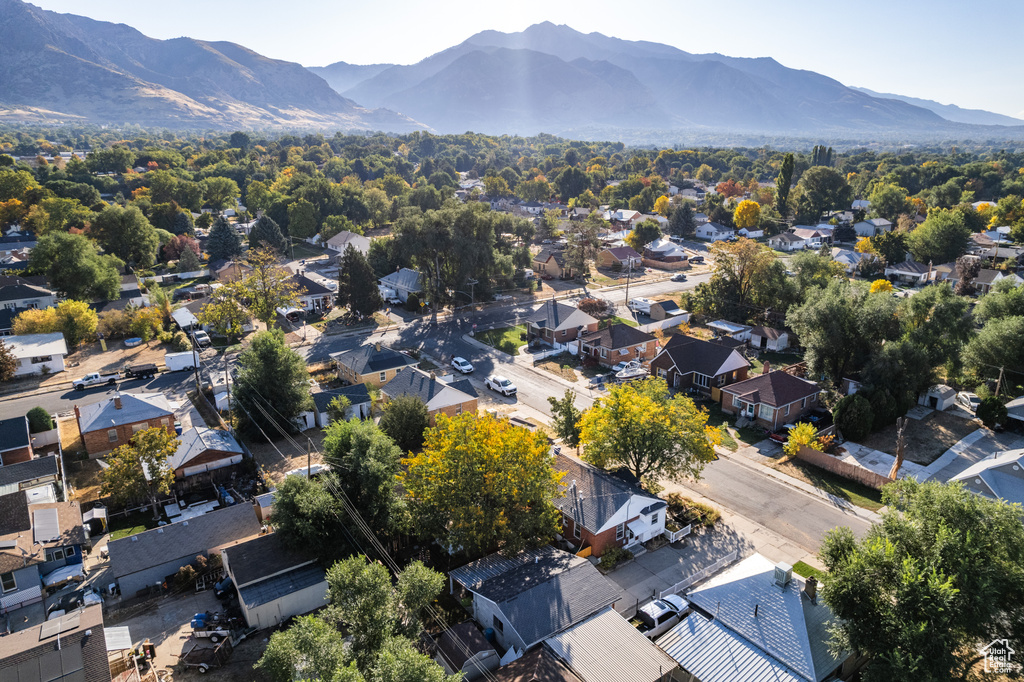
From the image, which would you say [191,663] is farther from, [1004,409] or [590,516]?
[1004,409]

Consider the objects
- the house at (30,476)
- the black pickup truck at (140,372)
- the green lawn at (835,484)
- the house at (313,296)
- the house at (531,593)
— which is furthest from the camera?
the house at (313,296)

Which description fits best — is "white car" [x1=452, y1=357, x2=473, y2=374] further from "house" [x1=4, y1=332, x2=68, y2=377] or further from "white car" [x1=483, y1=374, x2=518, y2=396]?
"house" [x1=4, y1=332, x2=68, y2=377]

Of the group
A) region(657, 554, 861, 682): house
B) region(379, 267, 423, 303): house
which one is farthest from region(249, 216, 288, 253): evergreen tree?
region(657, 554, 861, 682): house

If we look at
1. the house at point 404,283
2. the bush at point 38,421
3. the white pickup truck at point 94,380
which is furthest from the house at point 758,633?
the house at point 404,283

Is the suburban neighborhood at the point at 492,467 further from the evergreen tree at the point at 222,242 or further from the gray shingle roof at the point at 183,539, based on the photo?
the evergreen tree at the point at 222,242

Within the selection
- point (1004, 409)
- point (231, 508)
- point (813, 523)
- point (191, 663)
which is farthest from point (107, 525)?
point (1004, 409)
